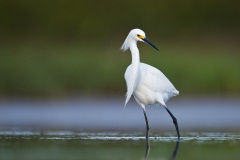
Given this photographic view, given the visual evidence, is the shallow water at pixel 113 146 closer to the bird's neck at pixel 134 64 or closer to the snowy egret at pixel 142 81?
the snowy egret at pixel 142 81

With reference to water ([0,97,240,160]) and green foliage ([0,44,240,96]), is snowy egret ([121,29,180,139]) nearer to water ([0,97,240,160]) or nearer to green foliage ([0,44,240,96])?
→ water ([0,97,240,160])

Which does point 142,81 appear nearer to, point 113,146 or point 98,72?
point 113,146

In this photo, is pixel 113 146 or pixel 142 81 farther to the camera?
pixel 142 81

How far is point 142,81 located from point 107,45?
11391 millimetres

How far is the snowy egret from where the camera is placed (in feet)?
40.7

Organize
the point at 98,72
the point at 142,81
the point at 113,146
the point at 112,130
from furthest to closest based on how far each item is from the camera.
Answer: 1. the point at 98,72
2. the point at 112,130
3. the point at 142,81
4. the point at 113,146

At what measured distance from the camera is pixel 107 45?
2405cm

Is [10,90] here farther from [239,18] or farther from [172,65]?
[239,18]

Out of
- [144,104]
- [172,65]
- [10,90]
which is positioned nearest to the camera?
[144,104]

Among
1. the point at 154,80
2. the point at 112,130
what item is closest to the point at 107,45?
the point at 112,130

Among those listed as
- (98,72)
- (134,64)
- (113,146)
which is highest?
(98,72)

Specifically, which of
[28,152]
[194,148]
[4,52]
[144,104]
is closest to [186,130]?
[144,104]

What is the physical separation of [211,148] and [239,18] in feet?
52.5

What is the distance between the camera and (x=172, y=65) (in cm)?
2019
